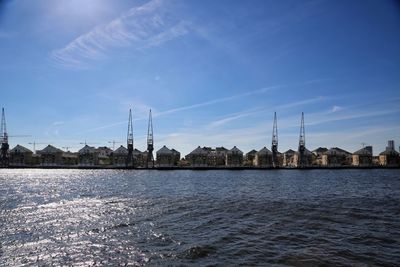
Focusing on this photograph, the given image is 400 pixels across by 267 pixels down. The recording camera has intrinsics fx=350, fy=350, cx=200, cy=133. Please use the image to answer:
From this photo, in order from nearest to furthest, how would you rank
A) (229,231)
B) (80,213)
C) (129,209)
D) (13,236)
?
(13,236) → (229,231) → (80,213) → (129,209)

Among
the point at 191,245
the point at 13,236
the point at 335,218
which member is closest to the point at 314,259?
the point at 191,245

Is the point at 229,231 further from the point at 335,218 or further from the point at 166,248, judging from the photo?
the point at 335,218

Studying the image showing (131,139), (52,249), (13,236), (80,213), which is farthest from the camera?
(131,139)

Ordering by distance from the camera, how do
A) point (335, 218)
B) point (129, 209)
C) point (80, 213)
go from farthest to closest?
1. point (129, 209)
2. point (80, 213)
3. point (335, 218)

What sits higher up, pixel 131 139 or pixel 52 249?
pixel 131 139

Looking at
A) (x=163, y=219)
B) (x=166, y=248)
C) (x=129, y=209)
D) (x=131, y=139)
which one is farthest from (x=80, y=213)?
(x=131, y=139)

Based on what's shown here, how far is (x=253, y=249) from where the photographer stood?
15859 millimetres

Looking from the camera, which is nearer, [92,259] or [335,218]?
[92,259]

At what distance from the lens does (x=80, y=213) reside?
27047 mm

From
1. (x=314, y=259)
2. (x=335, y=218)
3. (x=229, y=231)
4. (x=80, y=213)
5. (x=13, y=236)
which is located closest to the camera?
(x=314, y=259)

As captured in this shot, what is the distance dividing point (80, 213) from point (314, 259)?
749 inches

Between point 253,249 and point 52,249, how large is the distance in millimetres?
9105

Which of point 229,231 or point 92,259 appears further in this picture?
point 229,231

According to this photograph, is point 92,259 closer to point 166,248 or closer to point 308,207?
point 166,248
